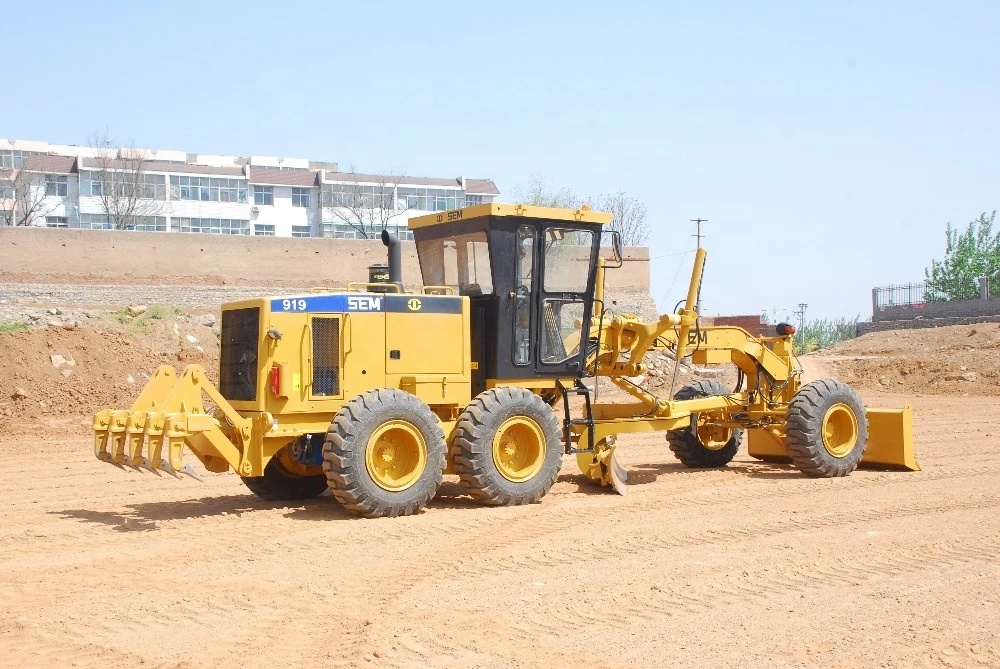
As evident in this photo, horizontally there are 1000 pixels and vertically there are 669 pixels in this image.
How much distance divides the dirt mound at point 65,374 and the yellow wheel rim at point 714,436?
38.0 ft

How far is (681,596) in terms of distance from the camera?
712 centimetres

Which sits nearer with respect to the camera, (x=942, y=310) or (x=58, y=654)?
(x=58, y=654)

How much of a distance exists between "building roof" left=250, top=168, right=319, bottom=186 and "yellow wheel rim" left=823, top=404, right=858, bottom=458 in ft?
214

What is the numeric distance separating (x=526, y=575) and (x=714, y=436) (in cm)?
663

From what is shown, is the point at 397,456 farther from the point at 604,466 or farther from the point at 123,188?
the point at 123,188

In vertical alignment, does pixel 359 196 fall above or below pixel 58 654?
above

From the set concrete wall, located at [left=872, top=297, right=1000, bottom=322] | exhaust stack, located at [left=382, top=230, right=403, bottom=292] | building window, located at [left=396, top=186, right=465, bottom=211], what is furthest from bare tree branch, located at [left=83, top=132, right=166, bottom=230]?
exhaust stack, located at [left=382, top=230, right=403, bottom=292]

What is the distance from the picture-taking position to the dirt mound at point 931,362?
1123 inches

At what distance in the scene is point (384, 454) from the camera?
33.0 feet

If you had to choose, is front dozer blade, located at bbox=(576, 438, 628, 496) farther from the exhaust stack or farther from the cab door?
the exhaust stack

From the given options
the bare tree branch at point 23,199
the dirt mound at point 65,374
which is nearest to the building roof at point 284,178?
the bare tree branch at point 23,199

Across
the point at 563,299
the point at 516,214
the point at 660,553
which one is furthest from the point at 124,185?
the point at 660,553

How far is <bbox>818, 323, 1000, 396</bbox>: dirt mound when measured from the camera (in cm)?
2853

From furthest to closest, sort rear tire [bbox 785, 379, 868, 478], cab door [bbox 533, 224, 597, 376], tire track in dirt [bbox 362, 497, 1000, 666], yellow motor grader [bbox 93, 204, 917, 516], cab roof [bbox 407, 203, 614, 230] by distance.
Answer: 1. rear tire [bbox 785, 379, 868, 478]
2. cab door [bbox 533, 224, 597, 376]
3. cab roof [bbox 407, 203, 614, 230]
4. yellow motor grader [bbox 93, 204, 917, 516]
5. tire track in dirt [bbox 362, 497, 1000, 666]
